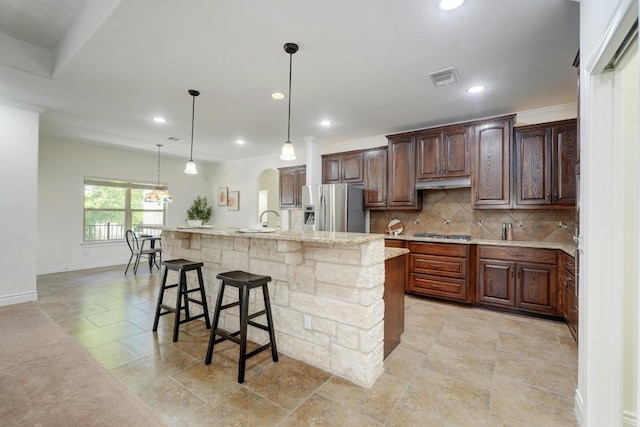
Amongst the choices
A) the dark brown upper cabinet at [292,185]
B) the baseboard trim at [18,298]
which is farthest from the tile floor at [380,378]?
the dark brown upper cabinet at [292,185]

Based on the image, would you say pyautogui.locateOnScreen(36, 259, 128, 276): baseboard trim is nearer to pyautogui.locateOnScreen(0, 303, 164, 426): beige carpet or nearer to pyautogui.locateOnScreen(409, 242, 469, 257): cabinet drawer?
pyautogui.locateOnScreen(0, 303, 164, 426): beige carpet

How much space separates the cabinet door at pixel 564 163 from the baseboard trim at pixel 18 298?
6.76 metres

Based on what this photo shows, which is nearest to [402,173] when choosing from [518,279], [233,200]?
[518,279]

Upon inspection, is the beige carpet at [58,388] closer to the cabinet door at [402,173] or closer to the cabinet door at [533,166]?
the cabinet door at [402,173]

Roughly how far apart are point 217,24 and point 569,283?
3.90 m

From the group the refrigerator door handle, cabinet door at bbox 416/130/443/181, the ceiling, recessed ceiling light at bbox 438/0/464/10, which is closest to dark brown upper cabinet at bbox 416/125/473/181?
cabinet door at bbox 416/130/443/181

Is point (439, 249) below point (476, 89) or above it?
below

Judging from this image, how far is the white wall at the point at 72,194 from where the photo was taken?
5.48m

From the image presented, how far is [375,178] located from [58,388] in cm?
424

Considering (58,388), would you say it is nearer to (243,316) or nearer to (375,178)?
→ (243,316)

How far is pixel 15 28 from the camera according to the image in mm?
2654

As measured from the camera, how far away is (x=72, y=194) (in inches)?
229

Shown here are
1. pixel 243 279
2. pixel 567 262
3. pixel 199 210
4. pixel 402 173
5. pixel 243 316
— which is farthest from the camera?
pixel 199 210

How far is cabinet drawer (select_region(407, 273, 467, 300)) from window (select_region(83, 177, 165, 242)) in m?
5.34
